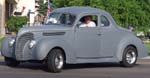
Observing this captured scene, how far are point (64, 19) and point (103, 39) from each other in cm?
127

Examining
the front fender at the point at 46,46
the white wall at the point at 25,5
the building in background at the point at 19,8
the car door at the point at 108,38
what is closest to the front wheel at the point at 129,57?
the car door at the point at 108,38

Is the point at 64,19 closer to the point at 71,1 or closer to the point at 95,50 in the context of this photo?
the point at 95,50

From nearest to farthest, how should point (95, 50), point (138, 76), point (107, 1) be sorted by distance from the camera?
point (138, 76), point (95, 50), point (107, 1)

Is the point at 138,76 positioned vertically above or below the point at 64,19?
below

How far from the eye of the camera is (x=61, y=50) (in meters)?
14.1

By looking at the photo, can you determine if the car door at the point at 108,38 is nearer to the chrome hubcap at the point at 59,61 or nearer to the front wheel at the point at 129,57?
the front wheel at the point at 129,57

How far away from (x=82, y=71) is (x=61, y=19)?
171 centimetres

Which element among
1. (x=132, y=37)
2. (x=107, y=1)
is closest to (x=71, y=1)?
(x=107, y=1)

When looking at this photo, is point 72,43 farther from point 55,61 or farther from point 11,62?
point 11,62

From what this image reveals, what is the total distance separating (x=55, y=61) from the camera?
13.9 meters

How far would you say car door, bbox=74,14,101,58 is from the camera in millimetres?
14602

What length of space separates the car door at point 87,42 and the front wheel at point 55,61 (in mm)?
674

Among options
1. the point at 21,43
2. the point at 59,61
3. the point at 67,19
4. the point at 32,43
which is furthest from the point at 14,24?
the point at 32,43

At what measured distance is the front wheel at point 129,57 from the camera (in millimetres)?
15609
